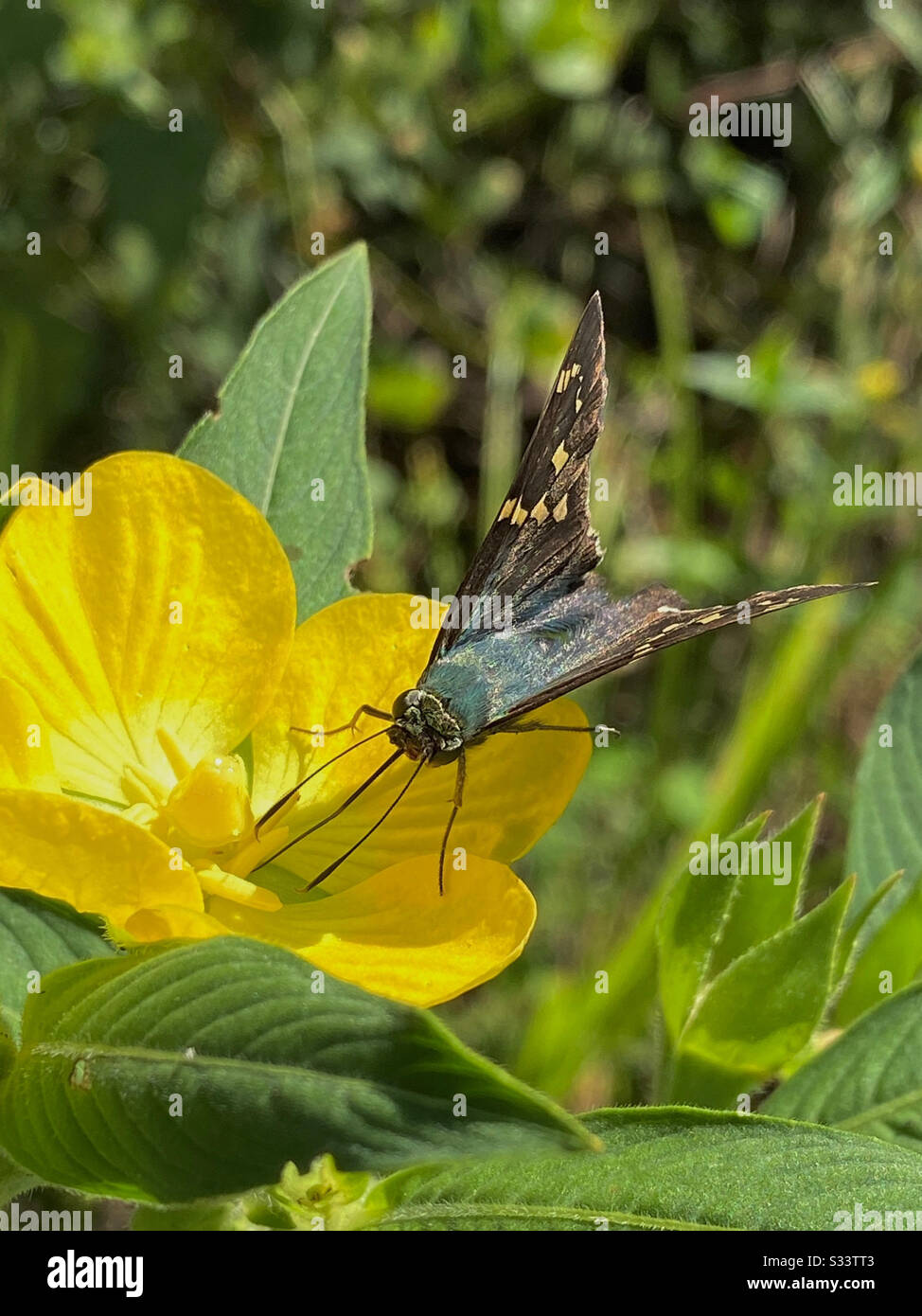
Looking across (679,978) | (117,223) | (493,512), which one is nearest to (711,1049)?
(679,978)

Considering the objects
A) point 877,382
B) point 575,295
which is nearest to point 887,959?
point 877,382

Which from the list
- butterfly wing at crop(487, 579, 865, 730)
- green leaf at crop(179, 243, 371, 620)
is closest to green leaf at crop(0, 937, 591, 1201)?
butterfly wing at crop(487, 579, 865, 730)

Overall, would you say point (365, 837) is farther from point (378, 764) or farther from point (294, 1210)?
point (294, 1210)

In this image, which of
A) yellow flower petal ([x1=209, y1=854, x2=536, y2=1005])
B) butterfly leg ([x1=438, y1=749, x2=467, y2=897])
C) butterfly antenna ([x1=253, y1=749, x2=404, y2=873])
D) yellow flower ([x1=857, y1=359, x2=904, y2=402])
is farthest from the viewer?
yellow flower ([x1=857, y1=359, x2=904, y2=402])

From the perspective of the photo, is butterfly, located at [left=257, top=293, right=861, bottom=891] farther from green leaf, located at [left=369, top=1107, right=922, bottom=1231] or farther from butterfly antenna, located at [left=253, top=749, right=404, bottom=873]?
green leaf, located at [left=369, top=1107, right=922, bottom=1231]

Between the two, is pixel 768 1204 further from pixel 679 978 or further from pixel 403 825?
pixel 403 825

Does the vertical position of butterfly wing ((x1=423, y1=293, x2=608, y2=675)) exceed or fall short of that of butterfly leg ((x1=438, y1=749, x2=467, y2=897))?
it exceeds it

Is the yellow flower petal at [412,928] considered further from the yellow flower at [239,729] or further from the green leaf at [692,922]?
the green leaf at [692,922]
